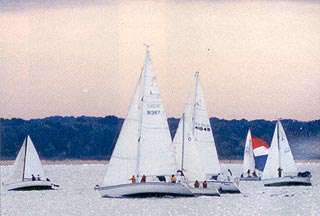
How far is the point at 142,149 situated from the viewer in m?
69.1

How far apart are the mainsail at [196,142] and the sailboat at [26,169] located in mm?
16271

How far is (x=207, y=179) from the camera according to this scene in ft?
261

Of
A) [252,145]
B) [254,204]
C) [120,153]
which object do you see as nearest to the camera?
[120,153]

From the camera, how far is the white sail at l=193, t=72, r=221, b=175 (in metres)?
76.5

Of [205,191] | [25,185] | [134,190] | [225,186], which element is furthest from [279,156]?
[134,190]

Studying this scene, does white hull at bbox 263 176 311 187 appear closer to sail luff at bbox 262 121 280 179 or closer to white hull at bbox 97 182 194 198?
sail luff at bbox 262 121 280 179

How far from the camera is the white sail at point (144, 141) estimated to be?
68250 mm

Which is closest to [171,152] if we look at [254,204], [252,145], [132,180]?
[132,180]

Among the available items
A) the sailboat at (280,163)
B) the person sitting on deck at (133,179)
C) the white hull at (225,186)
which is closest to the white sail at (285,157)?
the sailboat at (280,163)

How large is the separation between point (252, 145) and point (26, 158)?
87.2 feet

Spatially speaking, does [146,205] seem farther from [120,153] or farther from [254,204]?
[254,204]

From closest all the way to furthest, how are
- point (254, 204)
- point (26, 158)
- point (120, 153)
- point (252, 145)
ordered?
point (120, 153), point (254, 204), point (26, 158), point (252, 145)

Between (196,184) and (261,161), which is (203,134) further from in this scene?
(261,161)

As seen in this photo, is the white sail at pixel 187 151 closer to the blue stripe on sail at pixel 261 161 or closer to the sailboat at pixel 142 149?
the sailboat at pixel 142 149
